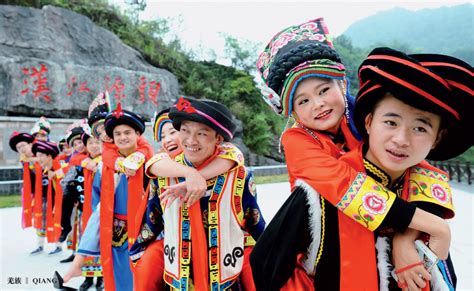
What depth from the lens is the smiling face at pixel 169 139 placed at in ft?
7.91

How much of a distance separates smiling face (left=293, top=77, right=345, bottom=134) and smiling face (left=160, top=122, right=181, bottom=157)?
4.38ft

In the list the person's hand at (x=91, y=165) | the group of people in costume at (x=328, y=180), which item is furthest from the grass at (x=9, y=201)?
the group of people in costume at (x=328, y=180)

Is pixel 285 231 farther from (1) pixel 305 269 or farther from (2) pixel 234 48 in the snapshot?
(2) pixel 234 48

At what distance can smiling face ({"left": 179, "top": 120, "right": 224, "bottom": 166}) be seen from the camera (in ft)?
5.58

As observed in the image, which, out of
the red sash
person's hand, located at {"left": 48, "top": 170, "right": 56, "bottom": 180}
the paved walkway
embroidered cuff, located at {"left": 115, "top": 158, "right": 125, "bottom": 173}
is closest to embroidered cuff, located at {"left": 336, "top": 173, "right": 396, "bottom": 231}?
embroidered cuff, located at {"left": 115, "top": 158, "right": 125, "bottom": 173}

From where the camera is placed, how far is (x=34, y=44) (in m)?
11.1

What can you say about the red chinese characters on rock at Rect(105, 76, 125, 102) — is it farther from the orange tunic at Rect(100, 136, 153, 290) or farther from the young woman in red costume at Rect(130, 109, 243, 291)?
the young woman in red costume at Rect(130, 109, 243, 291)

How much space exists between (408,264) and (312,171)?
14.0 inches

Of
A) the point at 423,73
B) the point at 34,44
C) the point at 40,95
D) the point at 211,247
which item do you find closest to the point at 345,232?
the point at 423,73

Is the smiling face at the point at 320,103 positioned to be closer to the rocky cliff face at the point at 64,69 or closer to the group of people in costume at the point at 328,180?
the group of people in costume at the point at 328,180

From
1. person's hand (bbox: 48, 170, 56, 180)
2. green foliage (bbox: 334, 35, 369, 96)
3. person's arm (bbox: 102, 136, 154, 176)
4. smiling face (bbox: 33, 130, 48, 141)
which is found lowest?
person's hand (bbox: 48, 170, 56, 180)

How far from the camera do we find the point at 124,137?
286cm

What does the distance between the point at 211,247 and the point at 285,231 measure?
709mm

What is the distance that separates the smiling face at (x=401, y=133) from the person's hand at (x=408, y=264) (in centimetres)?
20
